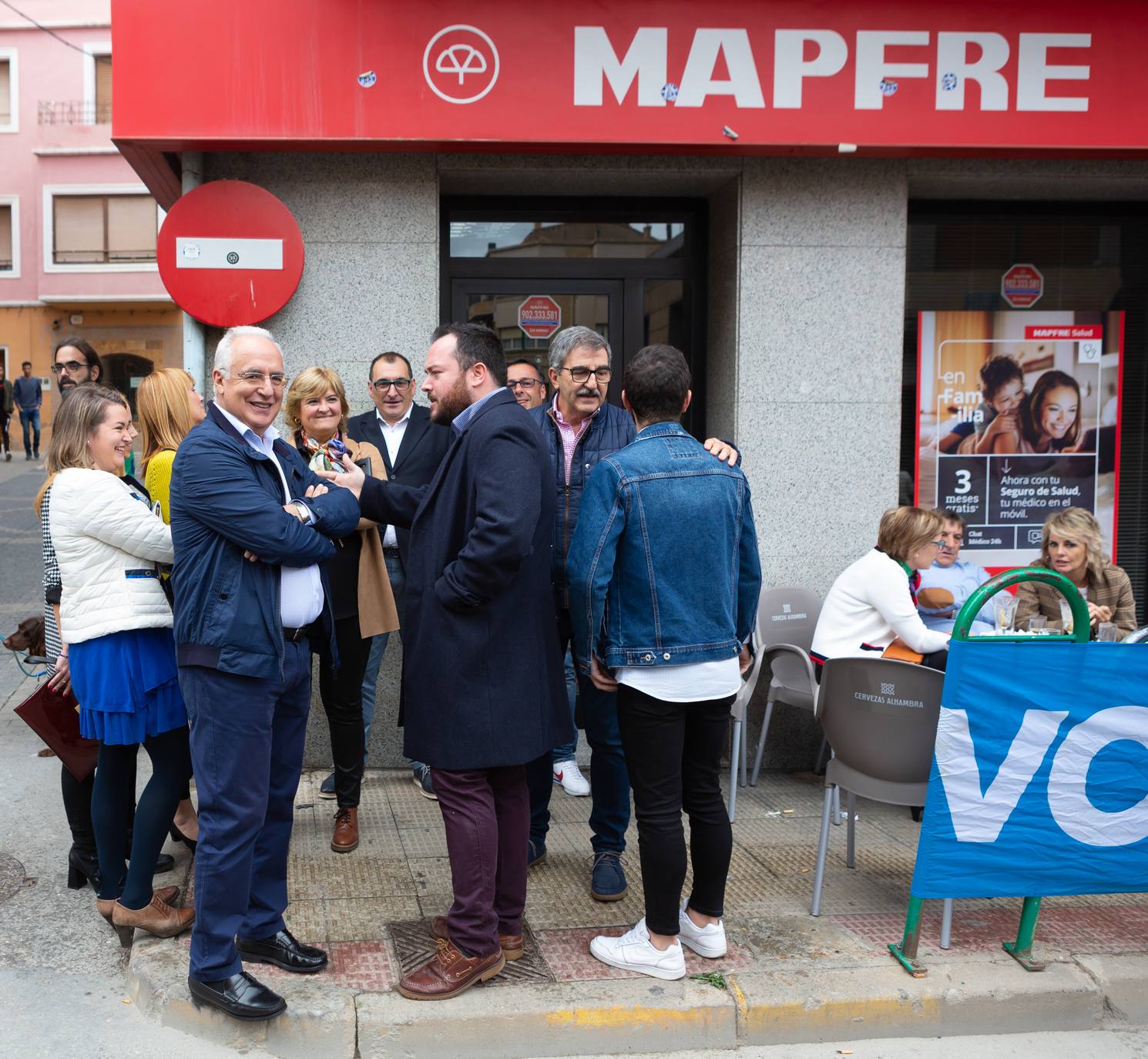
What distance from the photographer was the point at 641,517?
3.24m

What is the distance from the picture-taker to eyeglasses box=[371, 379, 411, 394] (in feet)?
15.2

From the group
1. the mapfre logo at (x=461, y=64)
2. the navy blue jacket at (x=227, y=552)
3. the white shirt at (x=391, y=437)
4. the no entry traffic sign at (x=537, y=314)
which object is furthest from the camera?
the no entry traffic sign at (x=537, y=314)

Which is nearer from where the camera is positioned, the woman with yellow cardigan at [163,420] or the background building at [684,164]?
the woman with yellow cardigan at [163,420]

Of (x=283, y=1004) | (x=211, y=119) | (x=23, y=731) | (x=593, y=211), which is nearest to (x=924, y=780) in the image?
(x=283, y=1004)

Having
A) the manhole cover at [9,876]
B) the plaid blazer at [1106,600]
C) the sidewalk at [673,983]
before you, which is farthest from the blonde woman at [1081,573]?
the manhole cover at [9,876]

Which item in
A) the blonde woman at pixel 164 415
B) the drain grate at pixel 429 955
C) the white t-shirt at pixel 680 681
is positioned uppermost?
the blonde woman at pixel 164 415

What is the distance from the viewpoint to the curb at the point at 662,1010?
10.2ft

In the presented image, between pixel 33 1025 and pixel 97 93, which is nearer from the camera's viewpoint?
pixel 33 1025

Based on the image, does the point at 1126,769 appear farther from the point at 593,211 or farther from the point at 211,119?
the point at 211,119

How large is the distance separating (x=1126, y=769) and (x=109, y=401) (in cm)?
348

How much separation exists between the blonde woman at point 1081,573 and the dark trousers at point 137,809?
3.69m

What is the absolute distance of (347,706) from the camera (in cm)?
440

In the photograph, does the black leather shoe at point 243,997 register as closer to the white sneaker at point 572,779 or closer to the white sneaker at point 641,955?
the white sneaker at point 641,955

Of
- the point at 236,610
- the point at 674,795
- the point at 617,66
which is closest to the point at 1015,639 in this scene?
the point at 674,795
